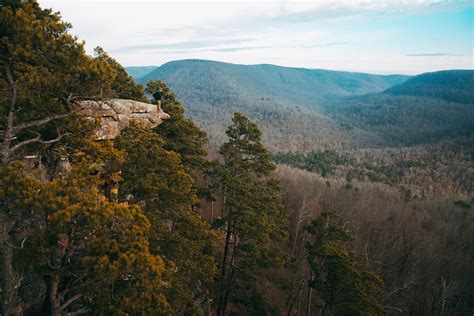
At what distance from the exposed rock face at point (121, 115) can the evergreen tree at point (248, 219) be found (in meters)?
4.55

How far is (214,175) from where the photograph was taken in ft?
60.4

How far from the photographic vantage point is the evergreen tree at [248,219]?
14.8 metres

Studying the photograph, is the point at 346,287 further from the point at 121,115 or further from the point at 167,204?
the point at 121,115

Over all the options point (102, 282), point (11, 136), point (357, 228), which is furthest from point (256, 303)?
point (357, 228)

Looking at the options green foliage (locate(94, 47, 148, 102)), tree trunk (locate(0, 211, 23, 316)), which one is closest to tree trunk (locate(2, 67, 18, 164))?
tree trunk (locate(0, 211, 23, 316))

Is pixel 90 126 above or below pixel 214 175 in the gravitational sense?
above

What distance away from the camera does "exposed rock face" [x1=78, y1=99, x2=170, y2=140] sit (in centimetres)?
1542

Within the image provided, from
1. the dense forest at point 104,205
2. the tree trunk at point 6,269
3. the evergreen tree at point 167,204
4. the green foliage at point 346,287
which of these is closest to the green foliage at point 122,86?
the dense forest at point 104,205

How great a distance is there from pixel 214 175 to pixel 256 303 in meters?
7.42

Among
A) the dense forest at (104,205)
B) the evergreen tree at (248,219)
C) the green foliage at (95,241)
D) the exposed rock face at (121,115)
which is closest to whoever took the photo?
the green foliage at (95,241)

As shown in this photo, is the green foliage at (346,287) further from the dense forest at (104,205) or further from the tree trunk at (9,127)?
the tree trunk at (9,127)

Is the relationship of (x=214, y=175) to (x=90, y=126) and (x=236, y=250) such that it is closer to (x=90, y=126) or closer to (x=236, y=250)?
(x=236, y=250)

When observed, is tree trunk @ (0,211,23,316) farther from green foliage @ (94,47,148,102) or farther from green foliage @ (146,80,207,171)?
green foliage @ (94,47,148,102)

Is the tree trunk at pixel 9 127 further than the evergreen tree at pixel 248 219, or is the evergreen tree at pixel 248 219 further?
the evergreen tree at pixel 248 219
